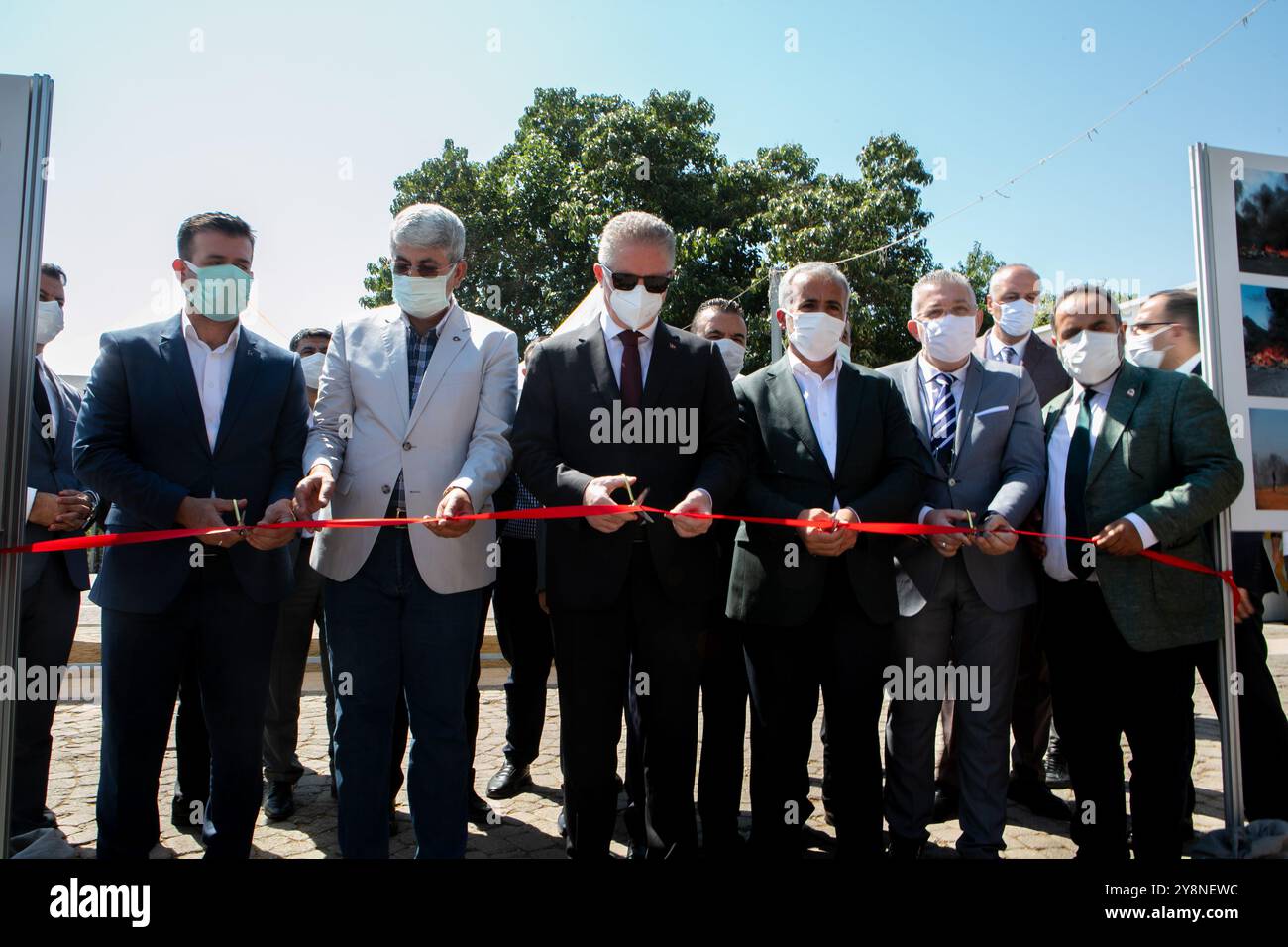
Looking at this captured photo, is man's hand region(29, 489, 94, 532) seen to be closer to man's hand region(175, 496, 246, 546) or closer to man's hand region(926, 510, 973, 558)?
man's hand region(175, 496, 246, 546)

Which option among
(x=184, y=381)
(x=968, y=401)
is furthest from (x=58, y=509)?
(x=968, y=401)

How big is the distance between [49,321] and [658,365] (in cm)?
301

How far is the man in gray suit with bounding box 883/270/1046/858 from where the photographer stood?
3754 mm

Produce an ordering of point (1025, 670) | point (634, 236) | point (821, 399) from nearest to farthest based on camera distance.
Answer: point (634, 236), point (821, 399), point (1025, 670)

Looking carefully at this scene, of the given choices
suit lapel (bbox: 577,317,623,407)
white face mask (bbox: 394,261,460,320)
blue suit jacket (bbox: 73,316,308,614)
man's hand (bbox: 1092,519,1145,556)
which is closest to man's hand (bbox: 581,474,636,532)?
A: suit lapel (bbox: 577,317,623,407)

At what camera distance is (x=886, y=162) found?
20.1 meters

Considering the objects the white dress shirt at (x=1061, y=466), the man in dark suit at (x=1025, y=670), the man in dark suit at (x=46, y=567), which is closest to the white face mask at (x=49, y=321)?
the man in dark suit at (x=46, y=567)

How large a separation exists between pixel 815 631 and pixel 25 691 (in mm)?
3540

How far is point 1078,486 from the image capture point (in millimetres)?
3848

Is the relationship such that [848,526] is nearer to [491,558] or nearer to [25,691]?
[491,558]

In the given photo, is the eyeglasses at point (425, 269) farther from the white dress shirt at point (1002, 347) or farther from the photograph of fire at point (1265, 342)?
the photograph of fire at point (1265, 342)

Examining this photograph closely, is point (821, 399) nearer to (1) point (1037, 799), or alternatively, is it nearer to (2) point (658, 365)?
(2) point (658, 365)

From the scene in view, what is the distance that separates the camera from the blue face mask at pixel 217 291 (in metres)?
3.45

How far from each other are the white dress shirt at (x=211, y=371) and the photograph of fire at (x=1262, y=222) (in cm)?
433
